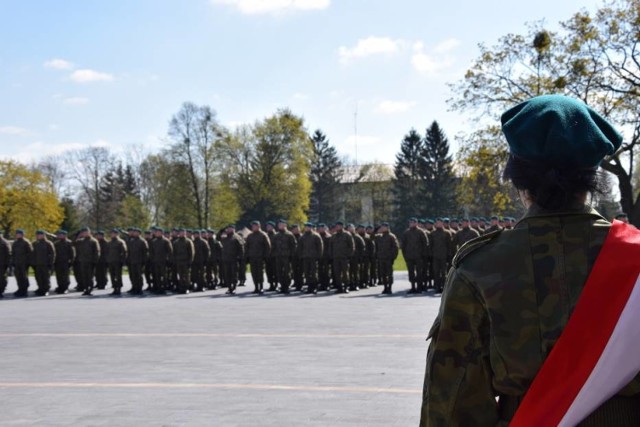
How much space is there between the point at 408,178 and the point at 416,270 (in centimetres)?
5421

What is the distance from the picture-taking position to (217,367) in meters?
9.82

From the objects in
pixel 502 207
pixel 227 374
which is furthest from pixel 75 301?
pixel 502 207

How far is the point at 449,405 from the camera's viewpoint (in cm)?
223

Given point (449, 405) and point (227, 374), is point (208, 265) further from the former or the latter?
point (449, 405)

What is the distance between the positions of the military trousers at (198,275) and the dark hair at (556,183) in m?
24.5

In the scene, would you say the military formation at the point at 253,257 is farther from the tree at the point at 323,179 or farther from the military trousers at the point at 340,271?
the tree at the point at 323,179

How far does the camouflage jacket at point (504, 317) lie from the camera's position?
2.22 m

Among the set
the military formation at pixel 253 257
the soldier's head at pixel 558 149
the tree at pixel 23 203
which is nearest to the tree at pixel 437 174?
the tree at pixel 23 203

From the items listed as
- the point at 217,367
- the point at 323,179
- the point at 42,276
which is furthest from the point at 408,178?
the point at 217,367

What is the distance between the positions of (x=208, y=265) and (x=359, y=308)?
385 inches

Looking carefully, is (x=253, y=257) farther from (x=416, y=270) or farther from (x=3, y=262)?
(x=3, y=262)

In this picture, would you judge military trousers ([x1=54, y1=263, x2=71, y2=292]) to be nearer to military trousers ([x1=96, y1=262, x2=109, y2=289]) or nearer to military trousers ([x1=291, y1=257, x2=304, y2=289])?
military trousers ([x1=96, y1=262, x2=109, y2=289])

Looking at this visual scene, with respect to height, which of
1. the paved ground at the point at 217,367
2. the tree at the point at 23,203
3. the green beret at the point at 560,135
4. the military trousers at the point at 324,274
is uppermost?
the tree at the point at 23,203

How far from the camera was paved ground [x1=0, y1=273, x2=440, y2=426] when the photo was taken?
7.28 meters
